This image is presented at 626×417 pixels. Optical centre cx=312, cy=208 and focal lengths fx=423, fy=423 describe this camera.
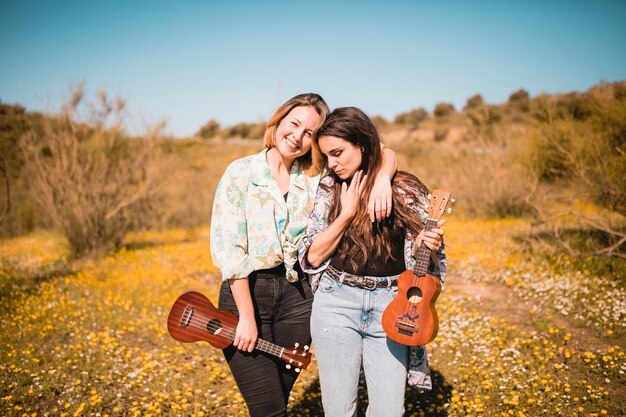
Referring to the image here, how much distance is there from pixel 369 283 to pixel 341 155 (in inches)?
26.2

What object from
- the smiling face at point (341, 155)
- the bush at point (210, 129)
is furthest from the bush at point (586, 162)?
the bush at point (210, 129)

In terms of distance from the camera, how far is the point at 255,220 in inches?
87.2

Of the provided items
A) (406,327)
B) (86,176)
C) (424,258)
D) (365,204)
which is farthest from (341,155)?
(86,176)

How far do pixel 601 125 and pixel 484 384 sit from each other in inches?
229

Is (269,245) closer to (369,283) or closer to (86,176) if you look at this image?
(369,283)

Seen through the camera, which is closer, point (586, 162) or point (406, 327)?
point (406, 327)

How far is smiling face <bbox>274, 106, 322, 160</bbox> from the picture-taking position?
225 centimetres

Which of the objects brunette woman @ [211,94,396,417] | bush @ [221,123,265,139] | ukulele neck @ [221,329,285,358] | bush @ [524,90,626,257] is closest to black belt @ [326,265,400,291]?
brunette woman @ [211,94,396,417]

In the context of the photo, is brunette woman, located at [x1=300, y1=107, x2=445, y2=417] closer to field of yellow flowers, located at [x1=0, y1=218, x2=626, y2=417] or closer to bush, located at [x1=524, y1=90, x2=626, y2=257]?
field of yellow flowers, located at [x1=0, y1=218, x2=626, y2=417]

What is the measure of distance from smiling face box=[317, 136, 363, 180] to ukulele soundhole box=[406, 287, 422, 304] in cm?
67

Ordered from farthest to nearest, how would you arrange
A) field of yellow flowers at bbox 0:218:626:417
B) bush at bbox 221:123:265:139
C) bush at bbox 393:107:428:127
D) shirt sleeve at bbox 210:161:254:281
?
bush at bbox 221:123:265:139 → bush at bbox 393:107:428:127 → field of yellow flowers at bbox 0:218:626:417 → shirt sleeve at bbox 210:161:254:281

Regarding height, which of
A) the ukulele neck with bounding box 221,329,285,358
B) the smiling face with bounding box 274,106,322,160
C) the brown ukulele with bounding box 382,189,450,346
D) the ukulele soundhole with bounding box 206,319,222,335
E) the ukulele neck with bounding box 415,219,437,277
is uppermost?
the smiling face with bounding box 274,106,322,160

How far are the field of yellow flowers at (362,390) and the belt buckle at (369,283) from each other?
1971 millimetres

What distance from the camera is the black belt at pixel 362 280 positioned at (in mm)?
2119
